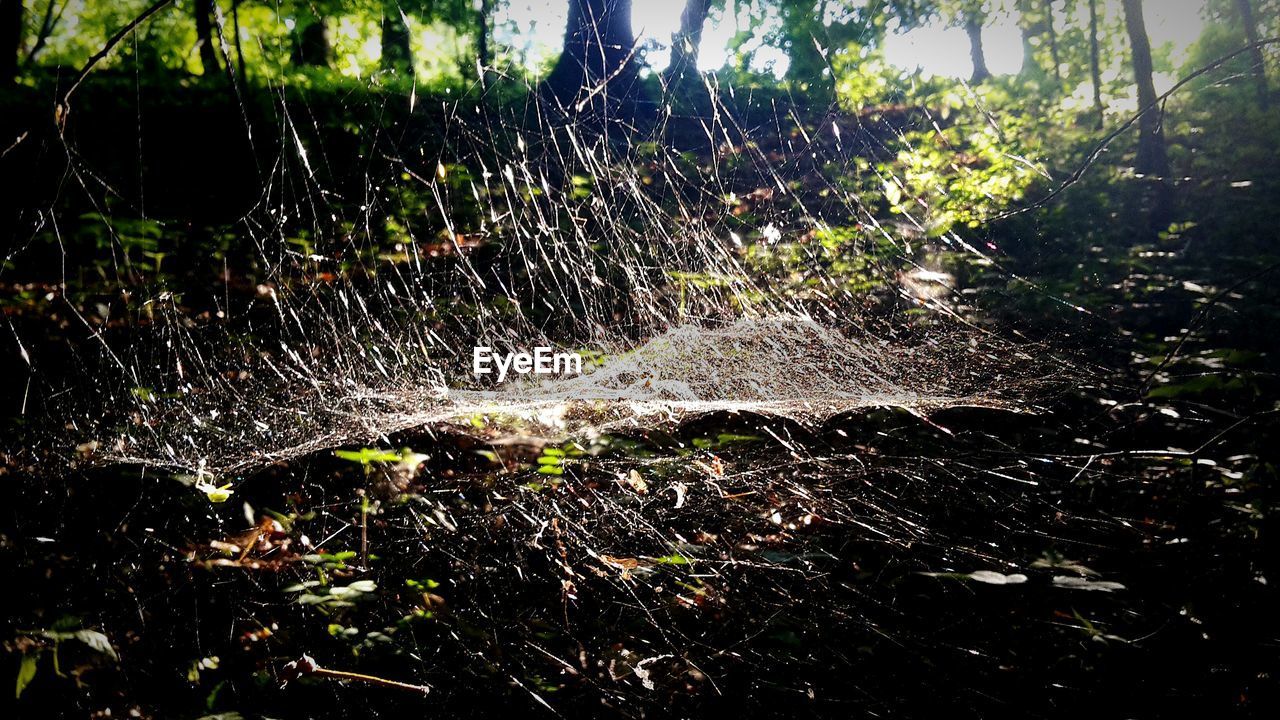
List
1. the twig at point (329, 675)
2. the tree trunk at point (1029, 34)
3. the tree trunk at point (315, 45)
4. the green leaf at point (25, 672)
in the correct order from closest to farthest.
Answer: the green leaf at point (25, 672) < the twig at point (329, 675) < the tree trunk at point (315, 45) < the tree trunk at point (1029, 34)

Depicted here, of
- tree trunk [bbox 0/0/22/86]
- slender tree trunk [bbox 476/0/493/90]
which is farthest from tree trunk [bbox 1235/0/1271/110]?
tree trunk [bbox 0/0/22/86]

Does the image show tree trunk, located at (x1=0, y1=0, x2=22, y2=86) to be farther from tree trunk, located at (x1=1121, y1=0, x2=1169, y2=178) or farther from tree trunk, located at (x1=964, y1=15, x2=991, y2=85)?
tree trunk, located at (x1=964, y1=15, x2=991, y2=85)

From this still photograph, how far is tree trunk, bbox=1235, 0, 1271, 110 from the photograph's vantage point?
10.7 meters

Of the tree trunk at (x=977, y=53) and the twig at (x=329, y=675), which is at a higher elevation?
the tree trunk at (x=977, y=53)

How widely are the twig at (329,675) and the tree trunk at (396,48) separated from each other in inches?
89.5

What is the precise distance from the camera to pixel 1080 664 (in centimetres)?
171

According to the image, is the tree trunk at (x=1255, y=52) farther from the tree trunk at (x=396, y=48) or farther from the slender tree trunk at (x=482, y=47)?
the tree trunk at (x=396, y=48)

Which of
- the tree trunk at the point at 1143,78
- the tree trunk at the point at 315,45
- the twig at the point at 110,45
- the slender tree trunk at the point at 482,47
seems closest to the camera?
the twig at the point at 110,45

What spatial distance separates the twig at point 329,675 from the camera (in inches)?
63.8

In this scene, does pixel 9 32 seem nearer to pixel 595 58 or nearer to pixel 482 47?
pixel 482 47

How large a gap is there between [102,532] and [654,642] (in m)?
2.01

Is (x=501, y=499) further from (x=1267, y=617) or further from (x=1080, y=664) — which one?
(x=1267, y=617)

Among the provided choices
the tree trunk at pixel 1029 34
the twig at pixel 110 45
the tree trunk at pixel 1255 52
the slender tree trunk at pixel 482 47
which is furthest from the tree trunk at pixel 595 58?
the tree trunk at pixel 1029 34

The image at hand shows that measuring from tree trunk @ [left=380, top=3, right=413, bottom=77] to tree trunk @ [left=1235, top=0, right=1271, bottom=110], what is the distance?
12.0 meters
